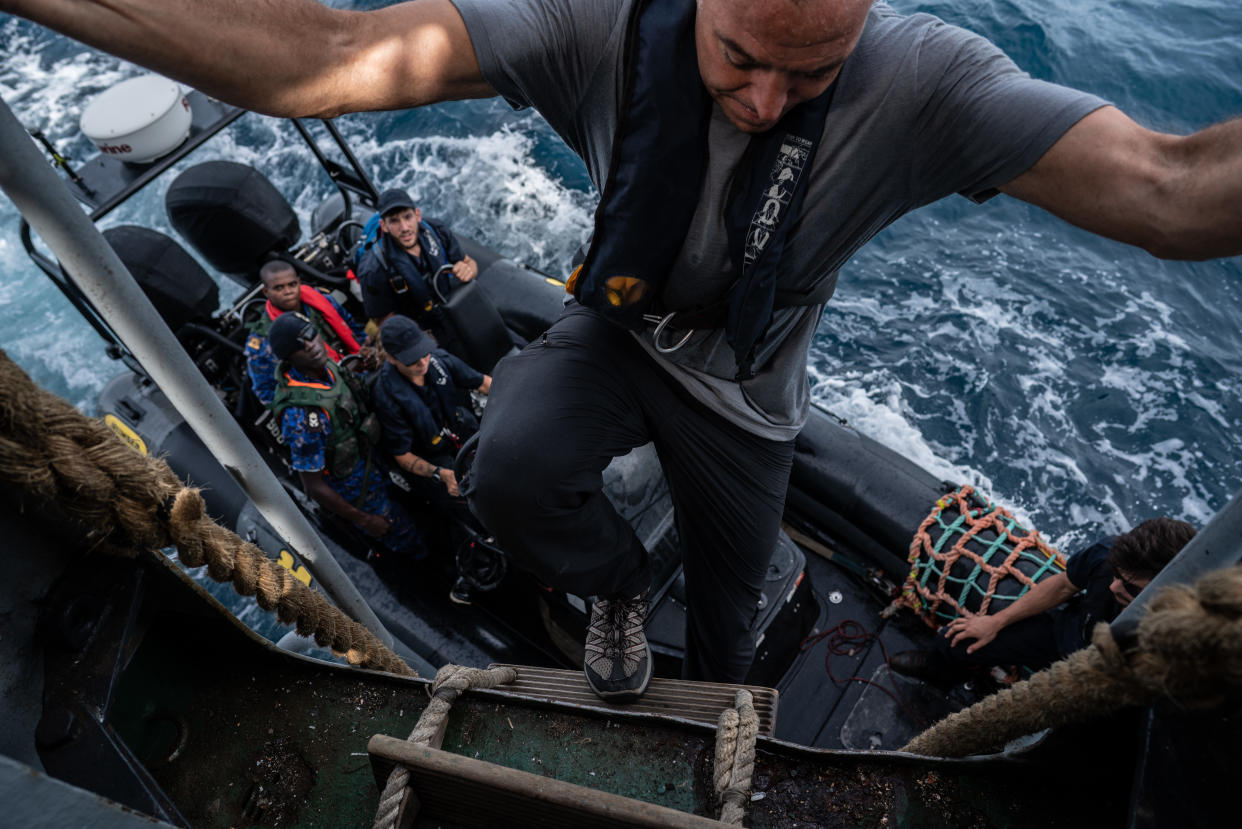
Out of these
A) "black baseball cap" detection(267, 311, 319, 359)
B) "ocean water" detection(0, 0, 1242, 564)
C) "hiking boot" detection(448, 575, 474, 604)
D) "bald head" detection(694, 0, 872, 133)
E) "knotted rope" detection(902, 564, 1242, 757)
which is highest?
"bald head" detection(694, 0, 872, 133)

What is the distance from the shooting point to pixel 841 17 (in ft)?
4.31

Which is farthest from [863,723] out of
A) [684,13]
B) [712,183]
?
[684,13]

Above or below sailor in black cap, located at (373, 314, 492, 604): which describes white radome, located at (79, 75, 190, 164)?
above

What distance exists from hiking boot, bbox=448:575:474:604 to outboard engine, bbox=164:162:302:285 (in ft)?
10.1

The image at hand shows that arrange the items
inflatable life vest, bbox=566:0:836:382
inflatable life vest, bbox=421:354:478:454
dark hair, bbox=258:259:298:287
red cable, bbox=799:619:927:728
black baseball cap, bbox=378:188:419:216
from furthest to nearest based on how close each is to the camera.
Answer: black baseball cap, bbox=378:188:419:216, dark hair, bbox=258:259:298:287, inflatable life vest, bbox=421:354:478:454, red cable, bbox=799:619:927:728, inflatable life vest, bbox=566:0:836:382

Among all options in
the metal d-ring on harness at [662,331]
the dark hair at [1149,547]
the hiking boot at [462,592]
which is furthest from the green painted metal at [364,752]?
the hiking boot at [462,592]

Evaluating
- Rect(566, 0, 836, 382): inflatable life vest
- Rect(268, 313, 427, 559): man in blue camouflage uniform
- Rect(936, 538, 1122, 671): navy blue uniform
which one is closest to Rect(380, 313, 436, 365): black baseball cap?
Rect(268, 313, 427, 559): man in blue camouflage uniform

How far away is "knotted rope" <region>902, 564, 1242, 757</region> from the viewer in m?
0.72

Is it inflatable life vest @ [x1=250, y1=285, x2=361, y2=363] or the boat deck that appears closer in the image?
the boat deck

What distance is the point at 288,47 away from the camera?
45.9 inches

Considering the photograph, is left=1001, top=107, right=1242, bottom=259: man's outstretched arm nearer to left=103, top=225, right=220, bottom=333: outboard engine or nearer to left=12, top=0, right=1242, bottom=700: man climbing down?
left=12, top=0, right=1242, bottom=700: man climbing down

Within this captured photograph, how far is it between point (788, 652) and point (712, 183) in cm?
303

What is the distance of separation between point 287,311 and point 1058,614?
468 cm

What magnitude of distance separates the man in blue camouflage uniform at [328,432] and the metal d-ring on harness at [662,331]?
275 cm
